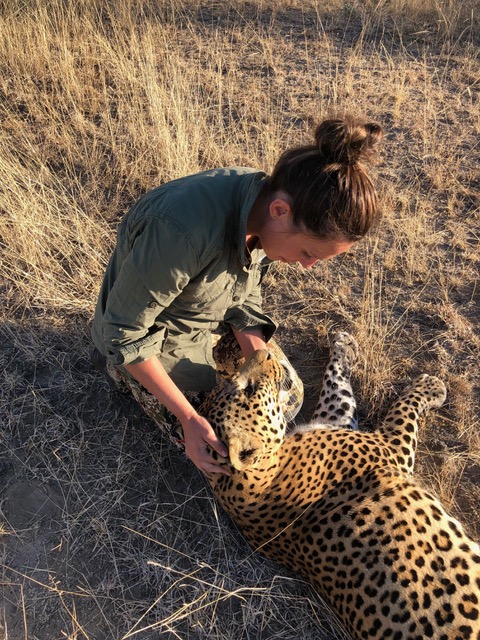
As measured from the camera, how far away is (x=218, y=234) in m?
2.29

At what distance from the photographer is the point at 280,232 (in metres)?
2.22

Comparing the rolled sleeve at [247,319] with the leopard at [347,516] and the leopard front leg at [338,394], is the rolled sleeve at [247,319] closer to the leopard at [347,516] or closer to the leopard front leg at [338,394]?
the leopard at [347,516]

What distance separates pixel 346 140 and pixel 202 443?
1374 mm

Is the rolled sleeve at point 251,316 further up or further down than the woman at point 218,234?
further down

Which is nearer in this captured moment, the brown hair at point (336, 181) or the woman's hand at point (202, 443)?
the brown hair at point (336, 181)

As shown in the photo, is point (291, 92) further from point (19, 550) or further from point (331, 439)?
point (19, 550)

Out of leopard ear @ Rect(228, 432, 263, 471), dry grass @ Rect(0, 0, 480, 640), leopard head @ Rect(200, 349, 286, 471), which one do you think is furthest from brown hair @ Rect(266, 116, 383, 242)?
dry grass @ Rect(0, 0, 480, 640)

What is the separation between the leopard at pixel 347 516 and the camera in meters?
2.15

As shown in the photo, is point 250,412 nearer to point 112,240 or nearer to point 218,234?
point 218,234

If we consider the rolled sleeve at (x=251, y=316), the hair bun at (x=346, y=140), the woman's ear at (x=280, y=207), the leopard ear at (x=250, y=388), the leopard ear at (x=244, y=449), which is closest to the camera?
the hair bun at (x=346, y=140)

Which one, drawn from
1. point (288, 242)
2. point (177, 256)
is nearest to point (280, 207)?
point (288, 242)

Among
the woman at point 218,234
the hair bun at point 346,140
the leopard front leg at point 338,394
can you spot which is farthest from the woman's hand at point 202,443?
the hair bun at point 346,140

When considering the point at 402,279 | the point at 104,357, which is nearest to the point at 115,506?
the point at 104,357

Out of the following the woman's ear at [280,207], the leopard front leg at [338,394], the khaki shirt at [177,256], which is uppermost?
the woman's ear at [280,207]
